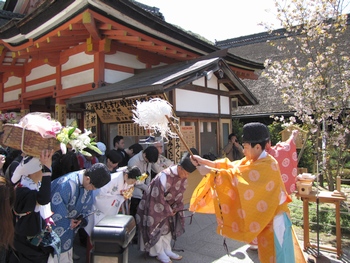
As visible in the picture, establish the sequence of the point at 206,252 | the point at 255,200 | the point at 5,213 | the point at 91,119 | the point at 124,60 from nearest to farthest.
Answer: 1. the point at 5,213
2. the point at 255,200
3. the point at 206,252
4. the point at 91,119
5. the point at 124,60

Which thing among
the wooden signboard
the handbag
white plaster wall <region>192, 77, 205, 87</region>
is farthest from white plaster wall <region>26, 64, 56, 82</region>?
the handbag

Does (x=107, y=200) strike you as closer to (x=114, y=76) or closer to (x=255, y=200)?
(x=255, y=200)

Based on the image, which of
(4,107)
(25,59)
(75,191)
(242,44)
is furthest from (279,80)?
(242,44)

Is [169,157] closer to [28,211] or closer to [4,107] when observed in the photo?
[28,211]

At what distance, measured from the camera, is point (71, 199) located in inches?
133

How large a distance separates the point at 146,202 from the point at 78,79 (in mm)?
4633

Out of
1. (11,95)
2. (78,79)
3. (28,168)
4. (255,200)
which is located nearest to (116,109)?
(78,79)

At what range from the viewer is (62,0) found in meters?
5.81

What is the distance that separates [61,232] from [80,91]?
4.83 metres

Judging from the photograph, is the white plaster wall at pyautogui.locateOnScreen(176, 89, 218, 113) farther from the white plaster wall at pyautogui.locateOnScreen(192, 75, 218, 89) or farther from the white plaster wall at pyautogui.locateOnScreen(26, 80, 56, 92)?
the white plaster wall at pyautogui.locateOnScreen(26, 80, 56, 92)

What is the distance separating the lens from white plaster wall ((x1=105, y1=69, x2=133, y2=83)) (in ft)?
22.9

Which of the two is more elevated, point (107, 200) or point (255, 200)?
point (255, 200)

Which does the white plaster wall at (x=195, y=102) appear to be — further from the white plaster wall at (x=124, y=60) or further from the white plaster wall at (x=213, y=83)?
the white plaster wall at (x=124, y=60)

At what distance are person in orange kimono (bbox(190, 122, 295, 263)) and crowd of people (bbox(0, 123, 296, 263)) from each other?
0.01m
